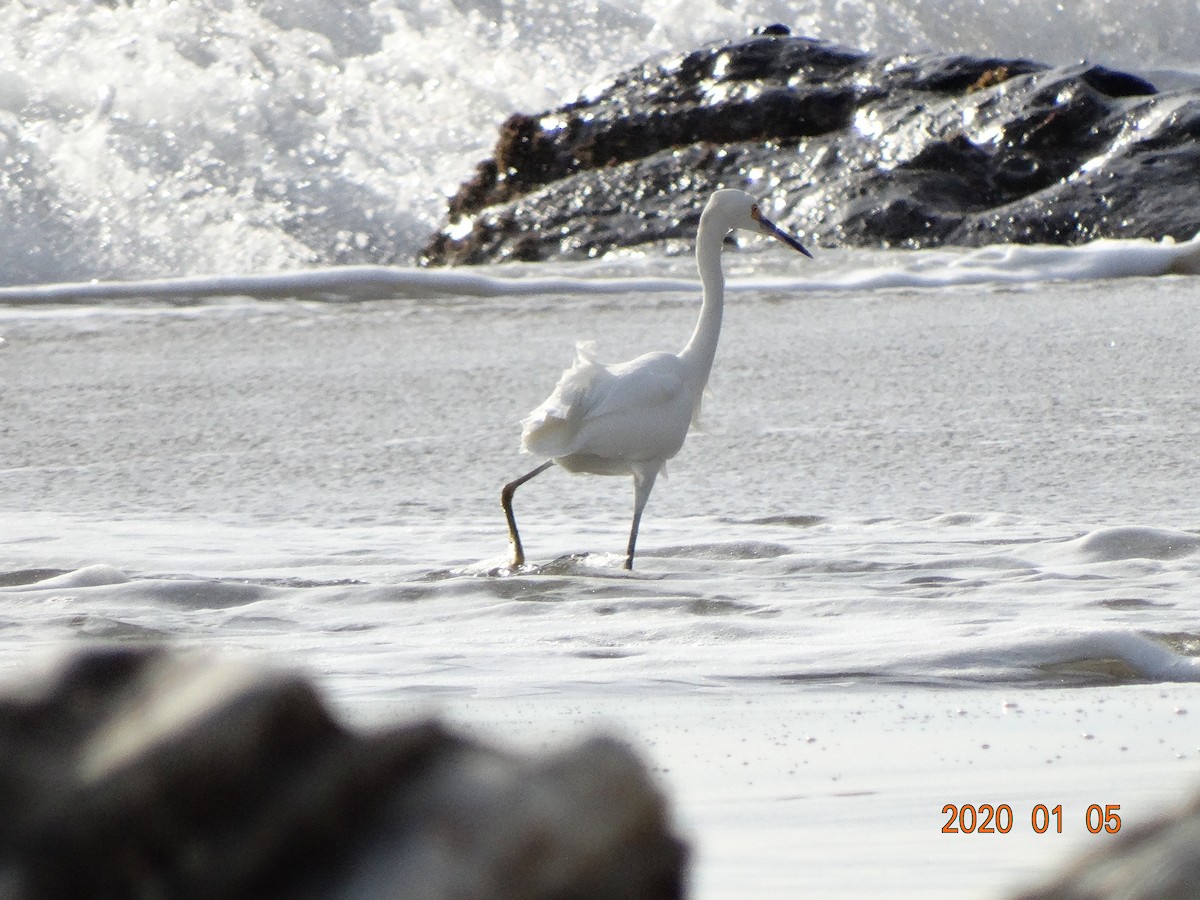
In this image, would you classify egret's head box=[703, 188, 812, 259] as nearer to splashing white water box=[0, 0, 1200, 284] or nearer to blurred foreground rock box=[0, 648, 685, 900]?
blurred foreground rock box=[0, 648, 685, 900]

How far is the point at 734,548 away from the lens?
4.07 m

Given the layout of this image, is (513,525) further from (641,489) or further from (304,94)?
(304,94)

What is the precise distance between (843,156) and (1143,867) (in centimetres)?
1050

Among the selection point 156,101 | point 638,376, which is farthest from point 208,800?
point 156,101

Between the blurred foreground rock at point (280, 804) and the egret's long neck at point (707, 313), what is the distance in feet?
14.4

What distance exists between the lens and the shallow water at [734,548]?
2254 millimetres

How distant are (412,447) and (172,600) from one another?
1803 millimetres

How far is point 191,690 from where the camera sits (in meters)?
0.62

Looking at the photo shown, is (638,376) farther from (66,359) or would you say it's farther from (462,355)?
(66,359)

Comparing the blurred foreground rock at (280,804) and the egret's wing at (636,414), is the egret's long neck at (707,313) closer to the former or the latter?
the egret's wing at (636,414)

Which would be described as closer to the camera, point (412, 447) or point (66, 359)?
point (412, 447)

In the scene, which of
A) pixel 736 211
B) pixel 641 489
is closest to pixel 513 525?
pixel 641 489

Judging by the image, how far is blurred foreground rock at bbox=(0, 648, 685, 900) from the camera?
604 millimetres

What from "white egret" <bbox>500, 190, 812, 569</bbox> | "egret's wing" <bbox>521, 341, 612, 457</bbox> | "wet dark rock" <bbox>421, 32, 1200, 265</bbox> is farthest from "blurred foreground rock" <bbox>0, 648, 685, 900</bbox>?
"wet dark rock" <bbox>421, 32, 1200, 265</bbox>
